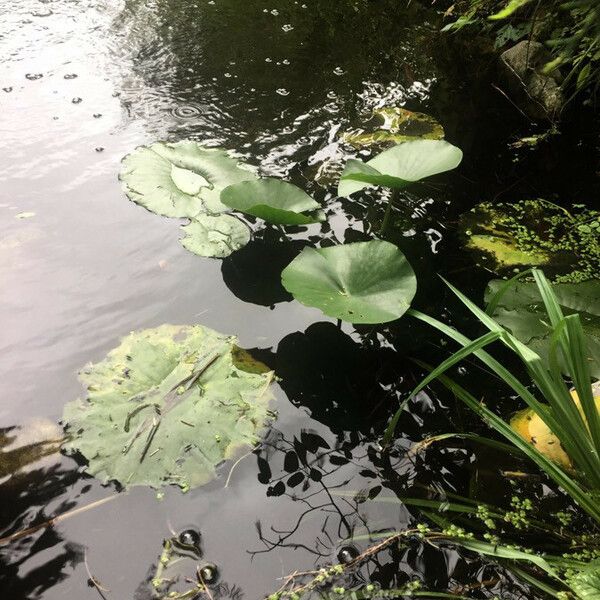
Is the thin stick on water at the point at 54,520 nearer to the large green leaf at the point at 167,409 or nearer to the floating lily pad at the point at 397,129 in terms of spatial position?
the large green leaf at the point at 167,409

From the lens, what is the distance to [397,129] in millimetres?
2600

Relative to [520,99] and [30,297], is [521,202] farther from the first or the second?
[30,297]

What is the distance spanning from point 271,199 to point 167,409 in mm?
824

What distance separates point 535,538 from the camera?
1.22 metres

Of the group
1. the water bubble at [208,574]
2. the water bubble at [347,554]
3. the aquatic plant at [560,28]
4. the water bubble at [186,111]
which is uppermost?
the aquatic plant at [560,28]

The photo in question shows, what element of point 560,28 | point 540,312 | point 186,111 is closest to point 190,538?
point 540,312

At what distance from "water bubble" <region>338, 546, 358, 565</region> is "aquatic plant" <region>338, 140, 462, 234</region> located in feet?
3.52

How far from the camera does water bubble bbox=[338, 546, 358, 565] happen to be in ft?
3.85

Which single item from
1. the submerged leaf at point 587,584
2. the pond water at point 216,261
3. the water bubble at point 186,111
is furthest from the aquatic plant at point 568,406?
the water bubble at point 186,111

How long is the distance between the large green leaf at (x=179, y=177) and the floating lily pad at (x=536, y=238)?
3.47ft

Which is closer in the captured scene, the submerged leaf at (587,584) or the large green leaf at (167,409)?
the submerged leaf at (587,584)

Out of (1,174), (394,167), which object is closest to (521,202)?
(394,167)

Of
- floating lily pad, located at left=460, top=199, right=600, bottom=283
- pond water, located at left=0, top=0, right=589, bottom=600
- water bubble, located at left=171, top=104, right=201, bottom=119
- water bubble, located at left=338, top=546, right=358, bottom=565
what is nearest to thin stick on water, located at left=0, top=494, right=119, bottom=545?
pond water, located at left=0, top=0, right=589, bottom=600

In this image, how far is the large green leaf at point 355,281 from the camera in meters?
1.40
